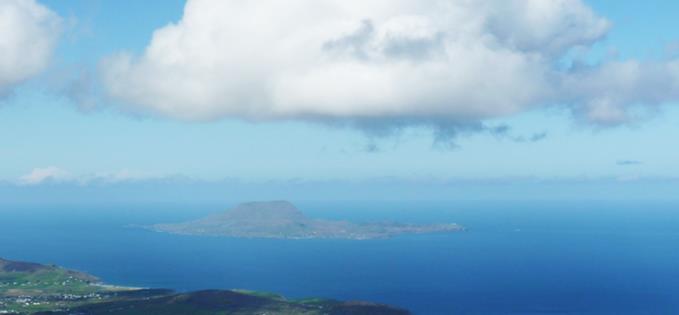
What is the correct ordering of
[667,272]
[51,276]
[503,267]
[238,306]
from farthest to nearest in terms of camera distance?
[503,267], [667,272], [51,276], [238,306]

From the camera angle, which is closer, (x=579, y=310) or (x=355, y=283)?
(x=579, y=310)

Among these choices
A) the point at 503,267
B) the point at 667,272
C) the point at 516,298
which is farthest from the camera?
the point at 503,267

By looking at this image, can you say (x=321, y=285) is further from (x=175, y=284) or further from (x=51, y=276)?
(x=51, y=276)

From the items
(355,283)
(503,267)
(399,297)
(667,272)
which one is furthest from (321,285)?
(667,272)

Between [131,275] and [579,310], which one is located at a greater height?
[131,275]

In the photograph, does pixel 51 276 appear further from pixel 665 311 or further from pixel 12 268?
pixel 665 311

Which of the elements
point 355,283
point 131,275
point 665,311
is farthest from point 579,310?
point 131,275
